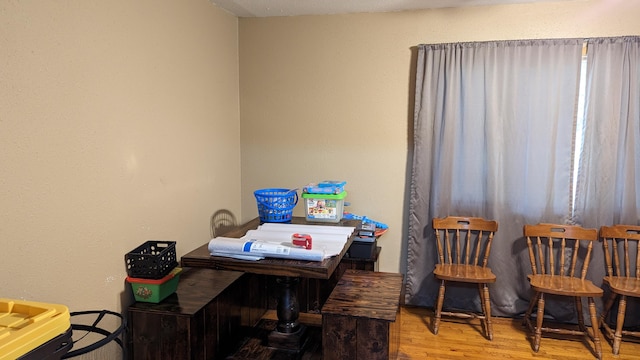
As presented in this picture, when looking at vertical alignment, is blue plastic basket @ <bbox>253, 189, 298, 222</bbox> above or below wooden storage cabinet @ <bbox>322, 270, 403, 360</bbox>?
above

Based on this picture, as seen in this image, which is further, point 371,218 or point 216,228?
point 371,218

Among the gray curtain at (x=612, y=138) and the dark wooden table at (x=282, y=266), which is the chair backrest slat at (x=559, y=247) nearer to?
the gray curtain at (x=612, y=138)

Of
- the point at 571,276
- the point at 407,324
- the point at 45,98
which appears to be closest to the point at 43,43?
the point at 45,98

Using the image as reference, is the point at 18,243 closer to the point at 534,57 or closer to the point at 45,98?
the point at 45,98

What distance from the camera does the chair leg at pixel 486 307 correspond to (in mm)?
2926

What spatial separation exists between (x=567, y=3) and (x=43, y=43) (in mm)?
3136

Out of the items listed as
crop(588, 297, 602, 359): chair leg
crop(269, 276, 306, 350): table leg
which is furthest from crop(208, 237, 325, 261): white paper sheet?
crop(588, 297, 602, 359): chair leg

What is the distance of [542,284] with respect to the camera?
2791 mm

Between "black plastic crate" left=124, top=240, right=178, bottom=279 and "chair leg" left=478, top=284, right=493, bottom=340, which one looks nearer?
"black plastic crate" left=124, top=240, right=178, bottom=279

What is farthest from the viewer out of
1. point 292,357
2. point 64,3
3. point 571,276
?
point 571,276

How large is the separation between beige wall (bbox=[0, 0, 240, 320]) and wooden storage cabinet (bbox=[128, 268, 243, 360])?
187 millimetres

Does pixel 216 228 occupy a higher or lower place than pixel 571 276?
higher

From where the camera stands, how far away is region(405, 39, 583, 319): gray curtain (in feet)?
9.88

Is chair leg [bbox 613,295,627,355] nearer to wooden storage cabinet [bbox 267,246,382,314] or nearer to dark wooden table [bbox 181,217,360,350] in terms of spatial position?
wooden storage cabinet [bbox 267,246,382,314]
